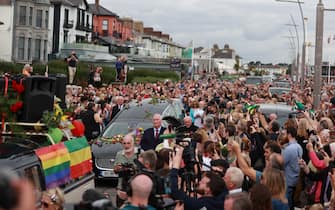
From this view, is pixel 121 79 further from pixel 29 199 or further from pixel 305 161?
pixel 29 199

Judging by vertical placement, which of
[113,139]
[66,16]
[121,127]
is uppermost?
[66,16]

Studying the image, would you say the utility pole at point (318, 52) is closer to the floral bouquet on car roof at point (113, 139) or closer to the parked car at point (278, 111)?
the parked car at point (278, 111)

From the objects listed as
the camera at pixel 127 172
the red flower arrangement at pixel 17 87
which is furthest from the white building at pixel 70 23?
the camera at pixel 127 172

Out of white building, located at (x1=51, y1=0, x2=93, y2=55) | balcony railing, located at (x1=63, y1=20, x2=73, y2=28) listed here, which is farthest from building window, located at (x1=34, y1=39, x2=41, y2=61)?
balcony railing, located at (x1=63, y1=20, x2=73, y2=28)

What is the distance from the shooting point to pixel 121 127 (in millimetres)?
15094

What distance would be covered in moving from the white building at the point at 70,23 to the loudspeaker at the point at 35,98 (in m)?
62.6

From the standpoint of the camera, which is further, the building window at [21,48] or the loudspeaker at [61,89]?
the building window at [21,48]

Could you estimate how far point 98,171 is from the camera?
13.2 metres

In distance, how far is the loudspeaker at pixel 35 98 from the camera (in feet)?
30.1

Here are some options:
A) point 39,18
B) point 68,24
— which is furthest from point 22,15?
point 68,24

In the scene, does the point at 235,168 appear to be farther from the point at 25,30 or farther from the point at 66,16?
the point at 66,16

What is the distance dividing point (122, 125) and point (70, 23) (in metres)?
64.6

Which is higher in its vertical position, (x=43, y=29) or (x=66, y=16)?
(x=66, y=16)

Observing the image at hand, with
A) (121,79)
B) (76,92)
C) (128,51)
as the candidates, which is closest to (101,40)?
(128,51)
